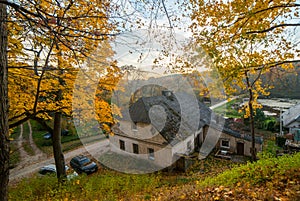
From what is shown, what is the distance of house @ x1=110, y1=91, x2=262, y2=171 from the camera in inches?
450

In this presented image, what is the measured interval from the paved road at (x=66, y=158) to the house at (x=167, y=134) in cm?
215

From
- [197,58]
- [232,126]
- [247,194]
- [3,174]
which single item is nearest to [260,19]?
[197,58]

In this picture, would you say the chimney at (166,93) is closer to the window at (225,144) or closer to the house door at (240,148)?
the window at (225,144)

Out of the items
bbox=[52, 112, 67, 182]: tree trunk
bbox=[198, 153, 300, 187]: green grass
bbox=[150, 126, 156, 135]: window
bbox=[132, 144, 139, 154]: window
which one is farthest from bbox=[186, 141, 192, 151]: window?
bbox=[52, 112, 67, 182]: tree trunk

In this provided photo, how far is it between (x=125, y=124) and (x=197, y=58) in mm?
9087

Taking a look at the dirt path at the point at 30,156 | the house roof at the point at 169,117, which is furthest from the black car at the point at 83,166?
the dirt path at the point at 30,156

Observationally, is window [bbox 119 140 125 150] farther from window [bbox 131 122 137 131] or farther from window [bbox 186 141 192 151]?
window [bbox 186 141 192 151]

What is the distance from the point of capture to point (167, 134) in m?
11.5

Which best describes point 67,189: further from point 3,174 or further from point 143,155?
point 143,155

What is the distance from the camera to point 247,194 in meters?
3.01

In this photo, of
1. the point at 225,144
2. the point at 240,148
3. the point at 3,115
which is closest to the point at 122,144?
the point at 225,144

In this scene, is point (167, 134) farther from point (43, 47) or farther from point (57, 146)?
point (43, 47)

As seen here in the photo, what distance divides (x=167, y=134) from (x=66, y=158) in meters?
9.24

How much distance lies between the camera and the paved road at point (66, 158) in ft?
39.2
